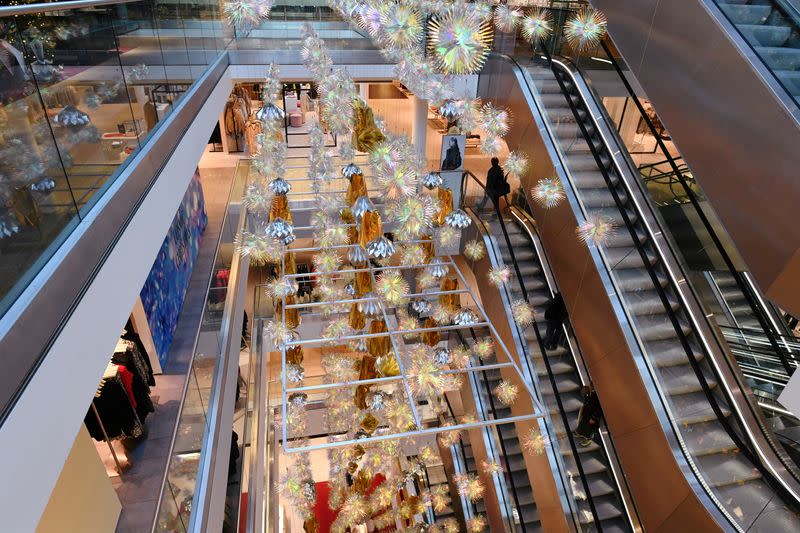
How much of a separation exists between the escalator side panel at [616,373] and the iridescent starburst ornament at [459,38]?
3787mm

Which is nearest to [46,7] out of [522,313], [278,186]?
[278,186]

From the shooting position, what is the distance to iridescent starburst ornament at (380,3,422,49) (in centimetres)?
285

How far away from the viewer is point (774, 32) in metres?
4.51

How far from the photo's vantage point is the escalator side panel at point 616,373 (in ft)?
15.5

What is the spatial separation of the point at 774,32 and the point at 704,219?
1.77 metres

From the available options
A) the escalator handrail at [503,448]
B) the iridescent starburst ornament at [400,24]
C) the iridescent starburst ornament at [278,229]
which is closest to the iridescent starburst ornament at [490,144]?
the iridescent starburst ornament at [400,24]

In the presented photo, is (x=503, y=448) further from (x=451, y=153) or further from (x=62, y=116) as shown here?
(x=62, y=116)

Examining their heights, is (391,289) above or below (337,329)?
above

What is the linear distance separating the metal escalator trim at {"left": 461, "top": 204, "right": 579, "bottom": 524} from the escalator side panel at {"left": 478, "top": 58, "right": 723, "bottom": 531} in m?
0.82

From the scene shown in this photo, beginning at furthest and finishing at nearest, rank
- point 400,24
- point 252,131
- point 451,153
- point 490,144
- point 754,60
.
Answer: point 252,131 → point 451,153 → point 754,60 → point 490,144 → point 400,24

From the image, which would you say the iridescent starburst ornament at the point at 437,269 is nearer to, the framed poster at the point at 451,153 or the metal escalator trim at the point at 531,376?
the metal escalator trim at the point at 531,376

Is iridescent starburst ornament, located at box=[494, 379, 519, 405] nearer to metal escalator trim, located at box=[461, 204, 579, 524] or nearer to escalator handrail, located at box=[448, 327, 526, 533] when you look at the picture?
metal escalator trim, located at box=[461, 204, 579, 524]

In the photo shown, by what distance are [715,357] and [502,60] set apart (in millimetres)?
5378

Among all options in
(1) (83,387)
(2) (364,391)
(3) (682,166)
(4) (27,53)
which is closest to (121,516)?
(2) (364,391)
